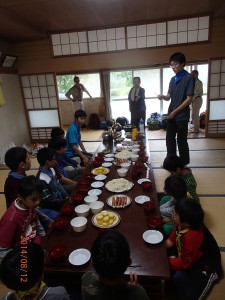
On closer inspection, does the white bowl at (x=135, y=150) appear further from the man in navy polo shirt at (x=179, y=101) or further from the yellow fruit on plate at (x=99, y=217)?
the yellow fruit on plate at (x=99, y=217)

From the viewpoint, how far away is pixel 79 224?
1509mm

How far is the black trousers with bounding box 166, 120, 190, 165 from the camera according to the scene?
10.6ft

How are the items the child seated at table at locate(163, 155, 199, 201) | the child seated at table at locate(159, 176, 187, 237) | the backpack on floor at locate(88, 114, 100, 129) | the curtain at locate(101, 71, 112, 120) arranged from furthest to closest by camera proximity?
the backpack on floor at locate(88, 114, 100, 129), the curtain at locate(101, 71, 112, 120), the child seated at table at locate(163, 155, 199, 201), the child seated at table at locate(159, 176, 187, 237)

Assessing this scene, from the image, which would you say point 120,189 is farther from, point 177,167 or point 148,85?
point 148,85

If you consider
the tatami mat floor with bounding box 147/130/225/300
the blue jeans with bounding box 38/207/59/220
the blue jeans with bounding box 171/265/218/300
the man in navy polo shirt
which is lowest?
the tatami mat floor with bounding box 147/130/225/300

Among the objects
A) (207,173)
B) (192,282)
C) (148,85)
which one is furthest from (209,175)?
(148,85)

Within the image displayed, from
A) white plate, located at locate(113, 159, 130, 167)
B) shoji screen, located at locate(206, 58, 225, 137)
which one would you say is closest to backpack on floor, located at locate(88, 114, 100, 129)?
shoji screen, located at locate(206, 58, 225, 137)

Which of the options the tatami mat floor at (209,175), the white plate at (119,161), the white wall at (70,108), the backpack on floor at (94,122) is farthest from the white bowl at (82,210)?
the white wall at (70,108)

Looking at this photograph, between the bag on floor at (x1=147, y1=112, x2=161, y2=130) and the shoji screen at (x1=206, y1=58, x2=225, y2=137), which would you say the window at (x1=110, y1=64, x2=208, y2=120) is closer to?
the bag on floor at (x1=147, y1=112, x2=161, y2=130)

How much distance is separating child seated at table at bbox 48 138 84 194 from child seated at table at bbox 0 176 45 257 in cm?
91

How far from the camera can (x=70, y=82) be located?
870cm

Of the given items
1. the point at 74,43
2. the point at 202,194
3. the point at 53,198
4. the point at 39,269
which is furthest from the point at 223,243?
the point at 74,43

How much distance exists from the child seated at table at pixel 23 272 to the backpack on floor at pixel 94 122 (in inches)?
262

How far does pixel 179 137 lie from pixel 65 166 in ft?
5.62
